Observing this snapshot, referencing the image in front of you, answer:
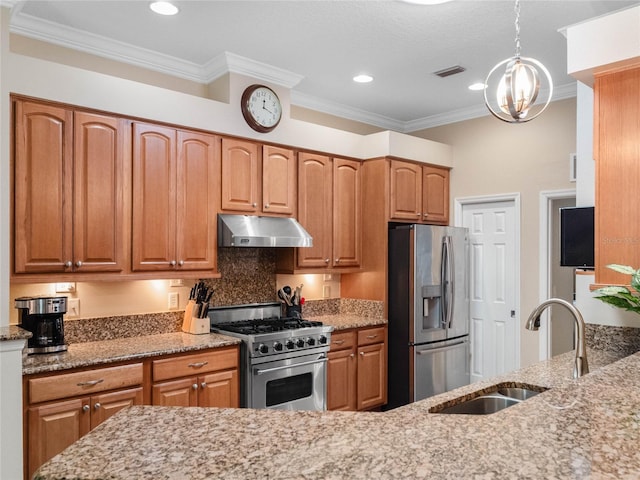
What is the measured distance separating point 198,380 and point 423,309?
208 cm

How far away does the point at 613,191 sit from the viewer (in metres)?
2.32

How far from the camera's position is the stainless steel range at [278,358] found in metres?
3.37

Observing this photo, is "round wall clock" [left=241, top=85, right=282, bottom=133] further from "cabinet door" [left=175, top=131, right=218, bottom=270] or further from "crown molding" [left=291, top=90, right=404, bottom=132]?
"crown molding" [left=291, top=90, right=404, bottom=132]

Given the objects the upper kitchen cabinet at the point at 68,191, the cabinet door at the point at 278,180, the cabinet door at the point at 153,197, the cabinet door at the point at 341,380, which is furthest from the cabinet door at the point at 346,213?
the upper kitchen cabinet at the point at 68,191

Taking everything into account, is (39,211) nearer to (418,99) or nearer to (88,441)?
(88,441)

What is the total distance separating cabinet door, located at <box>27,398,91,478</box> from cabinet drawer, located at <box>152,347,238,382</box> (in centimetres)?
44

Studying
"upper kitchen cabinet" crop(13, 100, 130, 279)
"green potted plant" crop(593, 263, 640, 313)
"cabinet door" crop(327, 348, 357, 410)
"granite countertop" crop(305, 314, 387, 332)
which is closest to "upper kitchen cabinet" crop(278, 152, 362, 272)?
"granite countertop" crop(305, 314, 387, 332)

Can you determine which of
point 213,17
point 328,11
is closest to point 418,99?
point 328,11

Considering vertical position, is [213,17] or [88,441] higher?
[213,17]

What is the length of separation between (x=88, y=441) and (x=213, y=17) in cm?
269

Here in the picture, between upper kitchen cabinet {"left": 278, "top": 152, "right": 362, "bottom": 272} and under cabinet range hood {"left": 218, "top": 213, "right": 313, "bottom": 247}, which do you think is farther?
upper kitchen cabinet {"left": 278, "top": 152, "right": 362, "bottom": 272}

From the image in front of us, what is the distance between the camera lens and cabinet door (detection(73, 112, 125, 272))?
2979 mm

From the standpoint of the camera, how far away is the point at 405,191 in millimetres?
4598

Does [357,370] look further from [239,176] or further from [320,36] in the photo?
[320,36]
